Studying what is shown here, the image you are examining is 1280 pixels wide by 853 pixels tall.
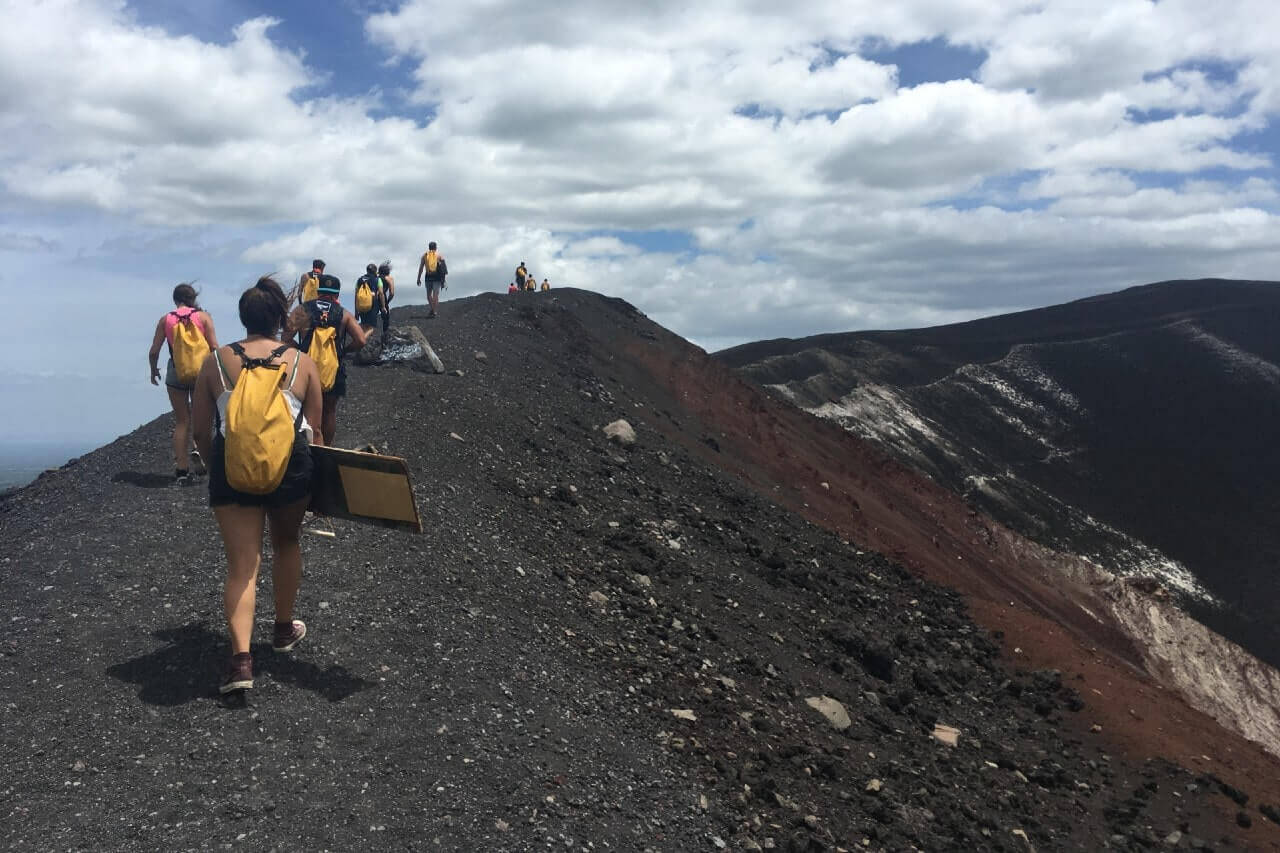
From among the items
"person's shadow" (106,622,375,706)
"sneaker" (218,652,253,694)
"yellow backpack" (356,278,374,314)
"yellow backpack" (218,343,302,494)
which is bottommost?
"person's shadow" (106,622,375,706)

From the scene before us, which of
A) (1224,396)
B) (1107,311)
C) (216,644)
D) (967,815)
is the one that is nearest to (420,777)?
(216,644)

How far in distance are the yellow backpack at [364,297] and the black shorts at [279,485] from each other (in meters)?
11.3

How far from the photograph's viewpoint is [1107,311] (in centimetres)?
6462

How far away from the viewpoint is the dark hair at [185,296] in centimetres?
839

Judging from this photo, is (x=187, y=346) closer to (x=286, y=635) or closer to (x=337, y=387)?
(x=337, y=387)

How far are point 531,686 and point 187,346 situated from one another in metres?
4.69

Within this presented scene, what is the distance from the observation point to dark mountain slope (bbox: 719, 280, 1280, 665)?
35500 millimetres

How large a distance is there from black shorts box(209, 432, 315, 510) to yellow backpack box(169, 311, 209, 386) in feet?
13.4

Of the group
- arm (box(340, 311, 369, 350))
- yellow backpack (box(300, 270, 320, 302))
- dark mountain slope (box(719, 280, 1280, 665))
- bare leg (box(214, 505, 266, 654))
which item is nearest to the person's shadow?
bare leg (box(214, 505, 266, 654))

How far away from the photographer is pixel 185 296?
8.43 metres

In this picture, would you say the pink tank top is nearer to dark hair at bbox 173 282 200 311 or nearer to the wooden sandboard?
dark hair at bbox 173 282 200 311

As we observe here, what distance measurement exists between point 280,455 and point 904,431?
119 ft

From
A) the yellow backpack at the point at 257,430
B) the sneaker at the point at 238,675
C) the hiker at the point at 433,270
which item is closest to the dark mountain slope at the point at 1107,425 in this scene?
the hiker at the point at 433,270

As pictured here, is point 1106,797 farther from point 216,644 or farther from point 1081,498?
point 1081,498
